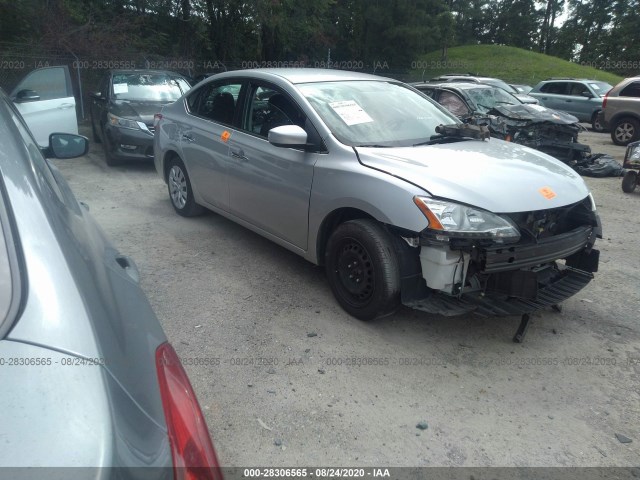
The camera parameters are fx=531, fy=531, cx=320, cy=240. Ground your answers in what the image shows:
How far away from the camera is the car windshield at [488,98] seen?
10500 millimetres

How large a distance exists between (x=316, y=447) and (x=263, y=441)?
0.28 metres

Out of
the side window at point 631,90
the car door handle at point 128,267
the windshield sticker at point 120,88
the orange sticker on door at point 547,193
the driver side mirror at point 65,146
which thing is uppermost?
the side window at point 631,90

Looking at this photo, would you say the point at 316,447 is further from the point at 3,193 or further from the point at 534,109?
the point at 534,109

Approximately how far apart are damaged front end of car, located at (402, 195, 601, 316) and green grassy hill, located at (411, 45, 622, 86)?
80.8 ft

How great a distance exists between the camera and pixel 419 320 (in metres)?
4.01

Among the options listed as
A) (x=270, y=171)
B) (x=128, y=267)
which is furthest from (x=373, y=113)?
(x=128, y=267)

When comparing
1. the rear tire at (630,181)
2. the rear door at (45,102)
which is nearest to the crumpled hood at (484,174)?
the rear tire at (630,181)

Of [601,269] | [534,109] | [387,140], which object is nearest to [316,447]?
[387,140]

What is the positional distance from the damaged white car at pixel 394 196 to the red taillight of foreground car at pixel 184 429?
2.15 meters

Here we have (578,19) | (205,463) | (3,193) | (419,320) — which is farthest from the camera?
(578,19)

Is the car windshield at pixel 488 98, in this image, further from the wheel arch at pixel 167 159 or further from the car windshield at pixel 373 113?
the wheel arch at pixel 167 159

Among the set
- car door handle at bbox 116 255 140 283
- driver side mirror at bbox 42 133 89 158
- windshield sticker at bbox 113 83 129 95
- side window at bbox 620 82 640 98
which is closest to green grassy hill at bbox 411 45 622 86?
side window at bbox 620 82 640 98

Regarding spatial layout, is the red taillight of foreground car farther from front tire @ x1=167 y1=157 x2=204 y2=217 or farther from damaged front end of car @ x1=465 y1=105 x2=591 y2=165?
damaged front end of car @ x1=465 y1=105 x2=591 y2=165

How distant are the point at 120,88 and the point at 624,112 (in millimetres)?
12194
